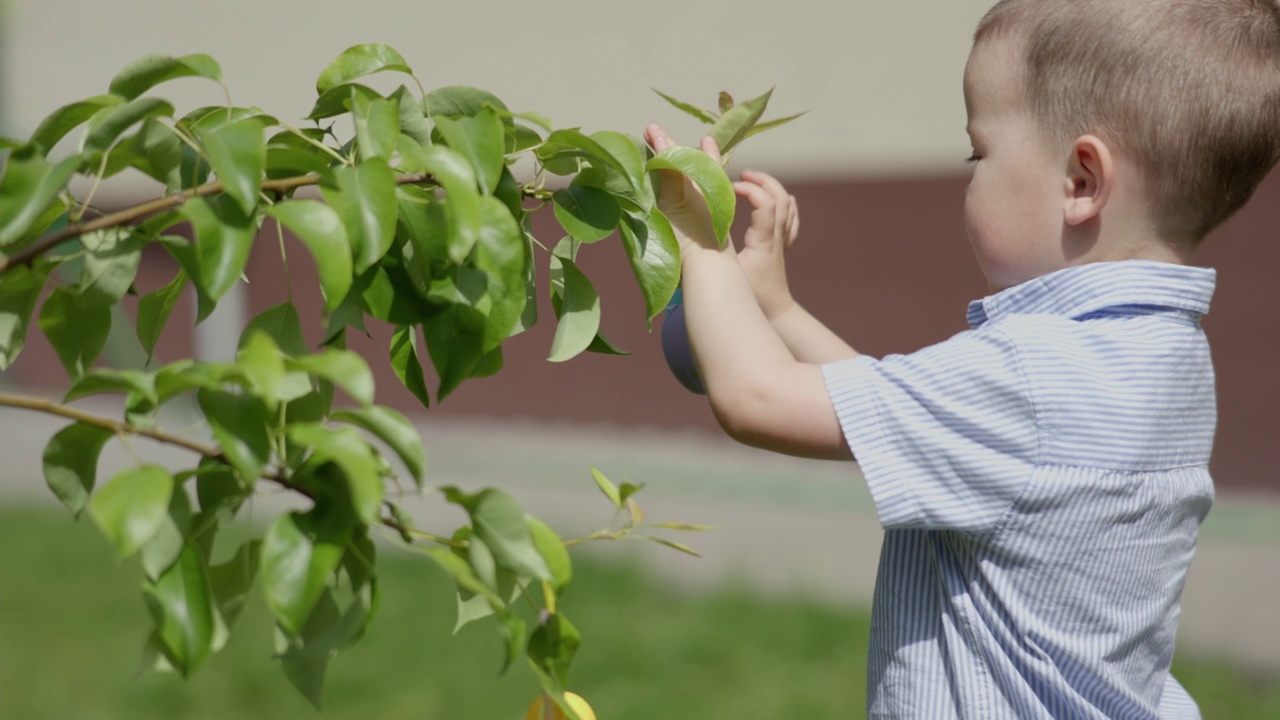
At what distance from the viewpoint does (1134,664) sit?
1.16 metres

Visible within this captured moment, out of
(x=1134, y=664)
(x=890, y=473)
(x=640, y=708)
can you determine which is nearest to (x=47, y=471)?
(x=890, y=473)

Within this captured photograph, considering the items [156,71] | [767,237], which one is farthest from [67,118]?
[767,237]

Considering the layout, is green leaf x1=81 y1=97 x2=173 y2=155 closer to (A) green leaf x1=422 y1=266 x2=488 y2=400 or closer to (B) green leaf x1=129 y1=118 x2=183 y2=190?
(B) green leaf x1=129 y1=118 x2=183 y2=190

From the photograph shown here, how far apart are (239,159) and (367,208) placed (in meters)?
0.07

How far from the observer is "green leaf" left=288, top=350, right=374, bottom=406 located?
66 cm

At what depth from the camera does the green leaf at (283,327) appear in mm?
882

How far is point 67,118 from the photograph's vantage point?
0.79 metres

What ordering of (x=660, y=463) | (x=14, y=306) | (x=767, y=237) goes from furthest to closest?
(x=660, y=463) < (x=767, y=237) < (x=14, y=306)

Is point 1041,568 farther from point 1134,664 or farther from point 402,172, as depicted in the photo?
point 402,172

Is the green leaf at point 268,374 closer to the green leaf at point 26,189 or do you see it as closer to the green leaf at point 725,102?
the green leaf at point 26,189

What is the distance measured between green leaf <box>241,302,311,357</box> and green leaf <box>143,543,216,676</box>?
8.4 inches

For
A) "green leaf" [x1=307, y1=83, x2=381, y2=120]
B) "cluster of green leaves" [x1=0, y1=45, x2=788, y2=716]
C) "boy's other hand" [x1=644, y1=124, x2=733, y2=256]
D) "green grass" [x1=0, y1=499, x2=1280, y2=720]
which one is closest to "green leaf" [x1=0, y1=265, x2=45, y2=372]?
"cluster of green leaves" [x1=0, y1=45, x2=788, y2=716]

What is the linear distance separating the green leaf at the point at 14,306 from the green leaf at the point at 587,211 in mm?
334

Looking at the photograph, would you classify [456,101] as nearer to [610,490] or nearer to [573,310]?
[573,310]
